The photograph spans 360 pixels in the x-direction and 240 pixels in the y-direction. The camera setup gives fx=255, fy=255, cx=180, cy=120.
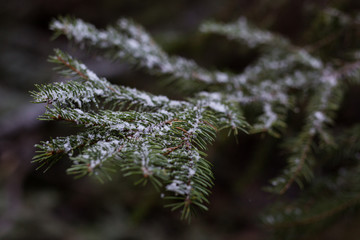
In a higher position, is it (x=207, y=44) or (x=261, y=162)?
(x=207, y=44)

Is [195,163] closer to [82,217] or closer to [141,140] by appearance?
[141,140]

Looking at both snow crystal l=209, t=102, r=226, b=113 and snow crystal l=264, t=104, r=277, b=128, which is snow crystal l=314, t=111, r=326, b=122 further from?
snow crystal l=209, t=102, r=226, b=113

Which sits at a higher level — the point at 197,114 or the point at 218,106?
the point at 218,106

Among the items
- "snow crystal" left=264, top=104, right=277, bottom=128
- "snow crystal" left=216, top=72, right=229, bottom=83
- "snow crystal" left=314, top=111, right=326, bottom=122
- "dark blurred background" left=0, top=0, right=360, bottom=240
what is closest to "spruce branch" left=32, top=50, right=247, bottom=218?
"snow crystal" left=264, top=104, right=277, bottom=128

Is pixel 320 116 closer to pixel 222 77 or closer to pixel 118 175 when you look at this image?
pixel 222 77

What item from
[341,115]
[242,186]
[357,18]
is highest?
[357,18]

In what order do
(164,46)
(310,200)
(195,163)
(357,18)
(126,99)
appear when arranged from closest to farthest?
(195,163) → (126,99) → (357,18) → (310,200) → (164,46)

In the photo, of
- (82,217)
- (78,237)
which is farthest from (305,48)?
(82,217)

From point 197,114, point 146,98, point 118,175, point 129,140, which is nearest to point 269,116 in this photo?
point 197,114
